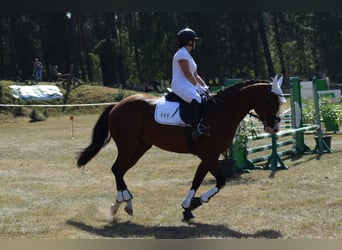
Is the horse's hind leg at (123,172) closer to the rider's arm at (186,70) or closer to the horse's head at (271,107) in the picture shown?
the rider's arm at (186,70)

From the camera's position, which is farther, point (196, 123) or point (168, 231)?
point (196, 123)

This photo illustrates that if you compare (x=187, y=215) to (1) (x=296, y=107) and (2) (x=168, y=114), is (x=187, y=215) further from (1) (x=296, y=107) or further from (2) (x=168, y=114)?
(1) (x=296, y=107)

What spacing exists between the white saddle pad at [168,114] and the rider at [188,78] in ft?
0.61

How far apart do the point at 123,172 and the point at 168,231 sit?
124cm

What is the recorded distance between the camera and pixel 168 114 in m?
6.02

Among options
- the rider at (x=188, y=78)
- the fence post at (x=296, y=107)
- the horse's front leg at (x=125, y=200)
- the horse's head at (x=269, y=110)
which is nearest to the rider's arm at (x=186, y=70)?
the rider at (x=188, y=78)

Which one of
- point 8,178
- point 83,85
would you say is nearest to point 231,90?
point 8,178

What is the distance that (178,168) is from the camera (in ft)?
33.4

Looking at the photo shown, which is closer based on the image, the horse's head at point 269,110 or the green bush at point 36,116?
the horse's head at point 269,110

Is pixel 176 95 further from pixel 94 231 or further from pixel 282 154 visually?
pixel 282 154

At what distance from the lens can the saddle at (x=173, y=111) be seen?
5.90 metres

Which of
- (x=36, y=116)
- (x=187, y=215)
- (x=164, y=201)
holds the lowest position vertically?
(x=36, y=116)

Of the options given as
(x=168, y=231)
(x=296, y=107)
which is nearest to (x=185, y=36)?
(x=168, y=231)

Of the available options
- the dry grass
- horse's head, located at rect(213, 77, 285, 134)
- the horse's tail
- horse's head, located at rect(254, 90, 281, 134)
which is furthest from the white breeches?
the dry grass
